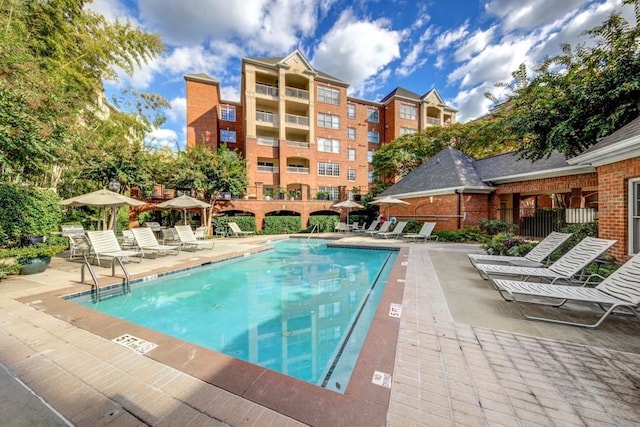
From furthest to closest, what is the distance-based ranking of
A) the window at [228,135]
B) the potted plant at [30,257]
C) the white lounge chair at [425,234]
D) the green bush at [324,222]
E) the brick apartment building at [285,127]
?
1. the window at [228,135]
2. the brick apartment building at [285,127]
3. the green bush at [324,222]
4. the white lounge chair at [425,234]
5. the potted plant at [30,257]

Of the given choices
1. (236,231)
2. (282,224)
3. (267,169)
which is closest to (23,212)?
(236,231)

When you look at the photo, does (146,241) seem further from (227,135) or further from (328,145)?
(328,145)

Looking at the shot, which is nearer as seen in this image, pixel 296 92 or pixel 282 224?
pixel 282 224

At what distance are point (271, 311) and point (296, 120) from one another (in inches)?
Result: 884

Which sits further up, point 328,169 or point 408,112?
point 408,112

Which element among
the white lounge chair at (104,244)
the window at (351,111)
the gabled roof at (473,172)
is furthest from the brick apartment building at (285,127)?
the white lounge chair at (104,244)

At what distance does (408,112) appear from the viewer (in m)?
31.2

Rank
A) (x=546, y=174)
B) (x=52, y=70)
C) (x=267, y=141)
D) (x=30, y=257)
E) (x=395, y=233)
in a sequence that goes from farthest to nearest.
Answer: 1. (x=267, y=141)
2. (x=395, y=233)
3. (x=546, y=174)
4. (x=52, y=70)
5. (x=30, y=257)

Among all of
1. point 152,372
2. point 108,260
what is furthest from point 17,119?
point 152,372

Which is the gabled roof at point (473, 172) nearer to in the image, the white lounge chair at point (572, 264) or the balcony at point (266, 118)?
the white lounge chair at point (572, 264)

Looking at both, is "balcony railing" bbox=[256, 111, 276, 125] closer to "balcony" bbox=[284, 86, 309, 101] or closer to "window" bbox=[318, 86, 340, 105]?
"balcony" bbox=[284, 86, 309, 101]

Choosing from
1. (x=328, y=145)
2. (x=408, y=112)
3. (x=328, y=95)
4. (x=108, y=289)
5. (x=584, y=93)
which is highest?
(x=408, y=112)

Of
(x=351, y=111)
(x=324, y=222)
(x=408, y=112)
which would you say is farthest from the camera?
(x=408, y=112)

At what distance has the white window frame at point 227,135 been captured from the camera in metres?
26.0
